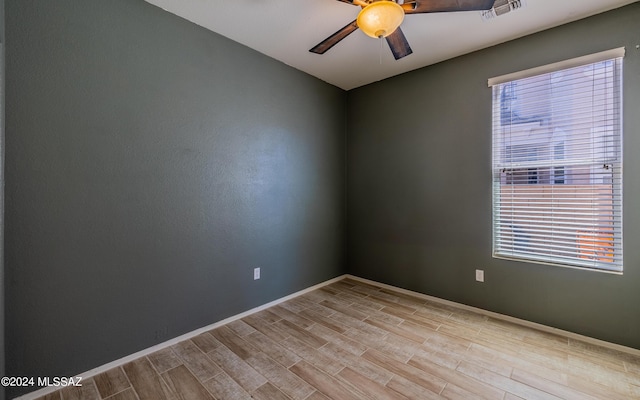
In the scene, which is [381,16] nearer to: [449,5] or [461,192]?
[449,5]

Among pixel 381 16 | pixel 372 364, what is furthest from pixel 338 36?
pixel 372 364

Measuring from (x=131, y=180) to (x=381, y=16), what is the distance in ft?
6.50

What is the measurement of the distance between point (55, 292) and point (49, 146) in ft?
2.96

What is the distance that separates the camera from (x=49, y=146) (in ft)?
5.37

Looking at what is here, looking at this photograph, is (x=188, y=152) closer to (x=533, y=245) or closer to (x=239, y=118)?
(x=239, y=118)

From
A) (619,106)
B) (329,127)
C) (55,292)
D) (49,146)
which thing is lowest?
(55,292)

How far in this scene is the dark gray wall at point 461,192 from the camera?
6.73 feet

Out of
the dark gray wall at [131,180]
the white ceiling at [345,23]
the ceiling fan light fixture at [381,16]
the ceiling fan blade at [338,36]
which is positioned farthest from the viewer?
the white ceiling at [345,23]

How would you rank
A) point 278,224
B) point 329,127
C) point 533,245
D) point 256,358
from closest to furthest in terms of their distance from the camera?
point 256,358 < point 533,245 < point 278,224 < point 329,127

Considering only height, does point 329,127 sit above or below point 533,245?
above

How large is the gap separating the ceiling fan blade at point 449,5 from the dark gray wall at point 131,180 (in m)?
1.70

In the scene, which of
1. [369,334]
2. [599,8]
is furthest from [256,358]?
[599,8]

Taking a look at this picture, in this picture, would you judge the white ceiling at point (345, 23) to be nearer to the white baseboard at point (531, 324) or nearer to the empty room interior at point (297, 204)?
the empty room interior at point (297, 204)
